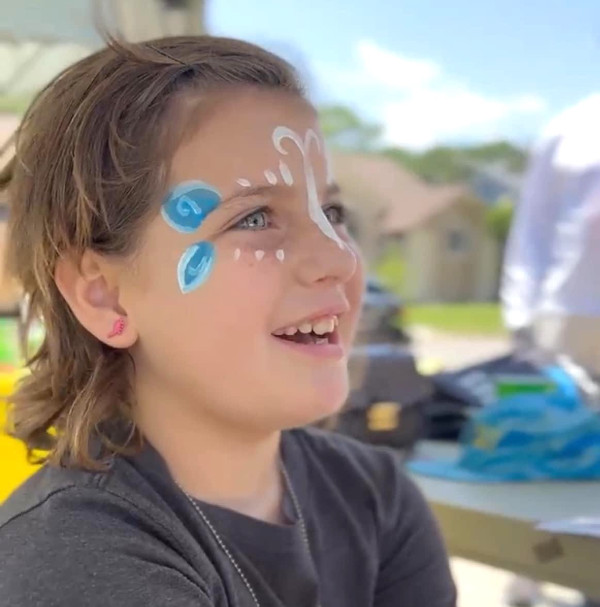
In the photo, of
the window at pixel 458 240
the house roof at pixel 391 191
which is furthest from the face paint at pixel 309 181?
the window at pixel 458 240

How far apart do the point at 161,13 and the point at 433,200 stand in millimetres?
1266

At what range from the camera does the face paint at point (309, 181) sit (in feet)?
2.74

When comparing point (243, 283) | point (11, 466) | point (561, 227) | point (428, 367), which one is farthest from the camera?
point (428, 367)

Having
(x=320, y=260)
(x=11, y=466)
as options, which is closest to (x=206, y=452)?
(x=320, y=260)

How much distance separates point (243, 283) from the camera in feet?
2.59

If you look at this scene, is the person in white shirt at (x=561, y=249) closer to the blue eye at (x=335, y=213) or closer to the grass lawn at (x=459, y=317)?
the grass lawn at (x=459, y=317)

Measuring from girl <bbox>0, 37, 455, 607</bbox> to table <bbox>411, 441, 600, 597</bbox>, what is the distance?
0.31m

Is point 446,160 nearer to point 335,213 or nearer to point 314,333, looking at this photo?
point 335,213

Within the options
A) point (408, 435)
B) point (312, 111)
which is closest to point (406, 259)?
point (408, 435)

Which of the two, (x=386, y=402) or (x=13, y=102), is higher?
(x=13, y=102)

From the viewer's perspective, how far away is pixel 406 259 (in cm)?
272

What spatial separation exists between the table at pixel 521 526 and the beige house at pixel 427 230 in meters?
1.26

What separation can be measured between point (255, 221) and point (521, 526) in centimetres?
53

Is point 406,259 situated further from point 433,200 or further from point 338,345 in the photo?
point 338,345
